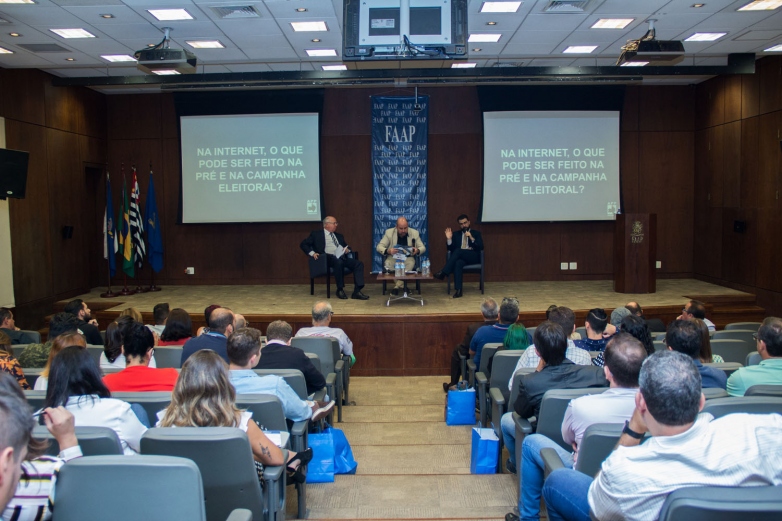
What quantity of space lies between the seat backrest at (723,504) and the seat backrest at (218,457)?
1.38 metres

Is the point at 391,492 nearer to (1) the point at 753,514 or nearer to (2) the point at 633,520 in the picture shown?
(2) the point at 633,520

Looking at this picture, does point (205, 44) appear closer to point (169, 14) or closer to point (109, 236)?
point (169, 14)

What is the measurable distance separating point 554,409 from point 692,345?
106 cm

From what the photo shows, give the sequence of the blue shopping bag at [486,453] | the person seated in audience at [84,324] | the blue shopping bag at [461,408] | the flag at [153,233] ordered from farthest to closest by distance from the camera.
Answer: the flag at [153,233]
the person seated in audience at [84,324]
the blue shopping bag at [461,408]
the blue shopping bag at [486,453]

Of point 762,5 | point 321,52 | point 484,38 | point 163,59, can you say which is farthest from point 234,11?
point 762,5

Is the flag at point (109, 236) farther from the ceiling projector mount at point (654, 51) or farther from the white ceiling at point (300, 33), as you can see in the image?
the ceiling projector mount at point (654, 51)

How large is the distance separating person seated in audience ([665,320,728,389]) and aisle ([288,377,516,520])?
3.91 feet

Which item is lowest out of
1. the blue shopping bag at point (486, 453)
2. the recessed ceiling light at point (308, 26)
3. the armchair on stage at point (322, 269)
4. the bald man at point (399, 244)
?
the blue shopping bag at point (486, 453)

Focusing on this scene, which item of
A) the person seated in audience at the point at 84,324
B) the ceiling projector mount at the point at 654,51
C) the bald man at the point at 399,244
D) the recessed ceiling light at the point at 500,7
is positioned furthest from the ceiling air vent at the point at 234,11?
the ceiling projector mount at the point at 654,51

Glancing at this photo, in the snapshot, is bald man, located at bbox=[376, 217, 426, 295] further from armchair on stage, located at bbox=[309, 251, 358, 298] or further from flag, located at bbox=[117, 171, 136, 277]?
flag, located at bbox=[117, 171, 136, 277]

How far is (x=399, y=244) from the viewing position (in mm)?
9039

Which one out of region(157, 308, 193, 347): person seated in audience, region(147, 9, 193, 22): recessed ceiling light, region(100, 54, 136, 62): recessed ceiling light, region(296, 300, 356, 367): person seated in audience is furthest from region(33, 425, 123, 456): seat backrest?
region(100, 54, 136, 62): recessed ceiling light

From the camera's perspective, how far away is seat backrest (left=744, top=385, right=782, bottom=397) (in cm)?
289

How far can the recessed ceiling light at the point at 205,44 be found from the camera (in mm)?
7855
